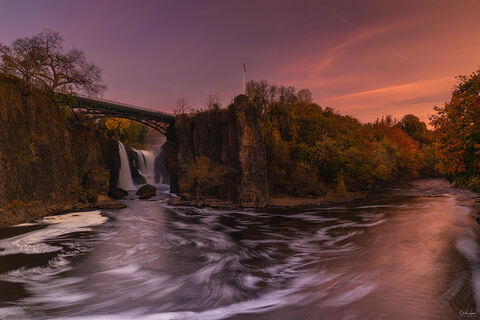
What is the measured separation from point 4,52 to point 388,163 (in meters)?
43.2

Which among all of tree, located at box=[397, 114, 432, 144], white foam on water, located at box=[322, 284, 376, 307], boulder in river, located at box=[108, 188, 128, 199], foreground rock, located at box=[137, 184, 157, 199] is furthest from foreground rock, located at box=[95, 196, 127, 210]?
tree, located at box=[397, 114, 432, 144]

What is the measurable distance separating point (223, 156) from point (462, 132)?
20546 mm

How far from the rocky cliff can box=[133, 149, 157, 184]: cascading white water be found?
635 inches

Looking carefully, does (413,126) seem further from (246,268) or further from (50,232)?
(50,232)

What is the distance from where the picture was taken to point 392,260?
33.1 feet

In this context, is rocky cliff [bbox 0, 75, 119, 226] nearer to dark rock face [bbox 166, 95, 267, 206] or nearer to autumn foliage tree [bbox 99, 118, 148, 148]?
dark rock face [bbox 166, 95, 267, 206]

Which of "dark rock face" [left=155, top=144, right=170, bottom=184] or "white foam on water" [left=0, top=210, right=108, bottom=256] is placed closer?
"white foam on water" [left=0, top=210, right=108, bottom=256]

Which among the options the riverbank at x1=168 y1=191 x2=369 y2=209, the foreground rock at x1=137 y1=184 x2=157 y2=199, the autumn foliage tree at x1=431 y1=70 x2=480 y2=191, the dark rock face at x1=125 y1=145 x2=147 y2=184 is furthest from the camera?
the dark rock face at x1=125 y1=145 x2=147 y2=184

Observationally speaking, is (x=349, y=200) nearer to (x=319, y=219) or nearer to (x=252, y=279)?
(x=319, y=219)

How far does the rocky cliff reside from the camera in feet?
53.2

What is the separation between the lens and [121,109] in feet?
106

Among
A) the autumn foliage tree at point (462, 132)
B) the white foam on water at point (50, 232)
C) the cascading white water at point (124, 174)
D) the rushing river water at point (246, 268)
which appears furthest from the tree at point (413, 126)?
the white foam on water at point (50, 232)

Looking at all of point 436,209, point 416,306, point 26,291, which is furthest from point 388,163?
point 26,291

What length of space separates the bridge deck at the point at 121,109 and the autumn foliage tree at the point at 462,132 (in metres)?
30.1
